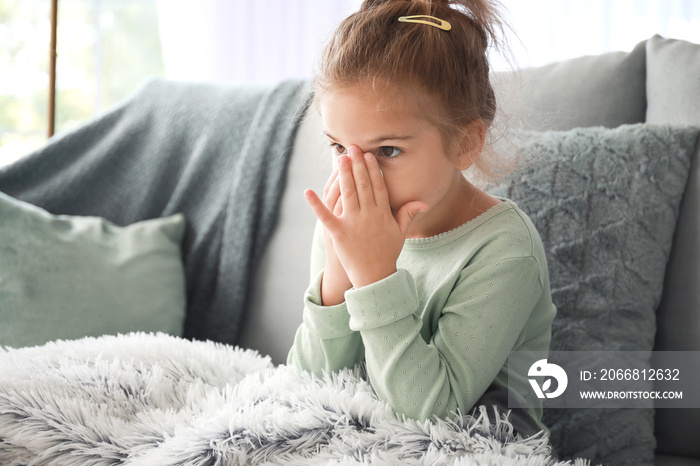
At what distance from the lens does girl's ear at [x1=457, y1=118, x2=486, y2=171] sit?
34.1 inches

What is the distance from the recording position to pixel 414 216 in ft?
2.75

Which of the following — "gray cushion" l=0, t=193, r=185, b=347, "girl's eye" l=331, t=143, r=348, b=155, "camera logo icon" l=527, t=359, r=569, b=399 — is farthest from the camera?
"gray cushion" l=0, t=193, r=185, b=347

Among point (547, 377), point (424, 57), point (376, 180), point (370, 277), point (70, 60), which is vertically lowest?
point (547, 377)

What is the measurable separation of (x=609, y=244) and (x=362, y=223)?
0.47 meters

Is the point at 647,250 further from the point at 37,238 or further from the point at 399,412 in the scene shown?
the point at 37,238

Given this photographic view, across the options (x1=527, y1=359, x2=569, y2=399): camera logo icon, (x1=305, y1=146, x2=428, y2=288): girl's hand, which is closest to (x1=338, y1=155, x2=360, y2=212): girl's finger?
(x1=305, y1=146, x2=428, y2=288): girl's hand

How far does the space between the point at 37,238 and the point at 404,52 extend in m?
0.81

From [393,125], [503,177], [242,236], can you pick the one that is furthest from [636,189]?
[242,236]

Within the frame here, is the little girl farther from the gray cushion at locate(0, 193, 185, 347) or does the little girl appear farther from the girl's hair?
the gray cushion at locate(0, 193, 185, 347)

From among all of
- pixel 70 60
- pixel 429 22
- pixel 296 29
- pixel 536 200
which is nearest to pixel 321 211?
pixel 429 22

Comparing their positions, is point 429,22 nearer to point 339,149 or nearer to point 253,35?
point 339,149

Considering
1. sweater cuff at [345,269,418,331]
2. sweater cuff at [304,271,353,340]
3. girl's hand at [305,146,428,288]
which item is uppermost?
girl's hand at [305,146,428,288]

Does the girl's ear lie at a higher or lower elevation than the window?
higher

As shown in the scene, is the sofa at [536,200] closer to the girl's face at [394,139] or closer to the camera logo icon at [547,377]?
the camera logo icon at [547,377]
